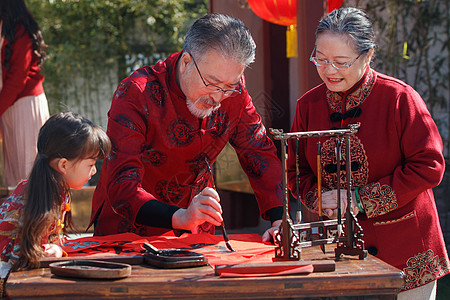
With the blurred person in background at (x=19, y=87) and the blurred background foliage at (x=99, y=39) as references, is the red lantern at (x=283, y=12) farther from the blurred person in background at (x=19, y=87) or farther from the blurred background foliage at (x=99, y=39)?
the blurred background foliage at (x=99, y=39)

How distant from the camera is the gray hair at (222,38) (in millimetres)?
2275

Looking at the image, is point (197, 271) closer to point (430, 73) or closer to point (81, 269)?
point (81, 269)

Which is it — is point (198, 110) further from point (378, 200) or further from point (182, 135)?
point (378, 200)

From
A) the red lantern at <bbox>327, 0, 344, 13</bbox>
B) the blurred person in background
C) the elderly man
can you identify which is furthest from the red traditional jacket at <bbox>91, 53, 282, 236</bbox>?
the blurred person in background

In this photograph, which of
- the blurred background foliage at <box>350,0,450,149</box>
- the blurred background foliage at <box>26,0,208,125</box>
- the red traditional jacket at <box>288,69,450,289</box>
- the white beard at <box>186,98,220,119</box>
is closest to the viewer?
the red traditional jacket at <box>288,69,450,289</box>

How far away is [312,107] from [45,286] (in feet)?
3.95

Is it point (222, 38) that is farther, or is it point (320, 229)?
point (222, 38)

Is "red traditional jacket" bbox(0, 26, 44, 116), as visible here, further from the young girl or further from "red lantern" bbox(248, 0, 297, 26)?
the young girl

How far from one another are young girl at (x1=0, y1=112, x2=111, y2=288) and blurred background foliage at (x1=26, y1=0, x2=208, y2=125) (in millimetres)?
7362

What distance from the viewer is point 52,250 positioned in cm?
193

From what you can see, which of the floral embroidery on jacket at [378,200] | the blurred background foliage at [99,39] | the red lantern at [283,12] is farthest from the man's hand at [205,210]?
the blurred background foliage at [99,39]

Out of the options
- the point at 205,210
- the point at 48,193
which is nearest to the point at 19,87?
the point at 48,193

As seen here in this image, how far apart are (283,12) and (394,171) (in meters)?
2.28

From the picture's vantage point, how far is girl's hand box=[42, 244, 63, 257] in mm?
1912
